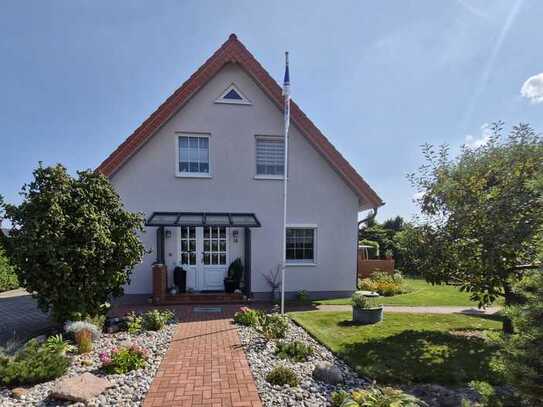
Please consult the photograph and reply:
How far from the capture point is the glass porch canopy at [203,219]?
11258 mm

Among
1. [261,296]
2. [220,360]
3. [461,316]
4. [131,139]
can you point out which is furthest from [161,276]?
[461,316]

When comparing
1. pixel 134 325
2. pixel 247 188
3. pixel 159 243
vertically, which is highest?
pixel 247 188

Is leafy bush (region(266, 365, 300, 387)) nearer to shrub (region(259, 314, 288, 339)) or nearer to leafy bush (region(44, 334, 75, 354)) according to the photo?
shrub (region(259, 314, 288, 339))

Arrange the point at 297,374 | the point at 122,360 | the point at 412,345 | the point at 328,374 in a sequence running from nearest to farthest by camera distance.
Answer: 1. the point at 328,374
2. the point at 297,374
3. the point at 122,360
4. the point at 412,345

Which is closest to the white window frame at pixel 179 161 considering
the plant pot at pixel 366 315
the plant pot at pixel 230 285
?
the plant pot at pixel 230 285

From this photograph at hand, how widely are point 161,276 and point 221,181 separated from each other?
3.99 metres

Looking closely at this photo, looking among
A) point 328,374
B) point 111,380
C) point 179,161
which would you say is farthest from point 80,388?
point 179,161

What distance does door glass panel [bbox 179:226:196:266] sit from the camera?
12.2 m

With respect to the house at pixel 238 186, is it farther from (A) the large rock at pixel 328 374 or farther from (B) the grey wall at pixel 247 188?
(A) the large rock at pixel 328 374

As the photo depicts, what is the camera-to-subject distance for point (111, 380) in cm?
505

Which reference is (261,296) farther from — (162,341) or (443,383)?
(443,383)

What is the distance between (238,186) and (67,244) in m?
6.33

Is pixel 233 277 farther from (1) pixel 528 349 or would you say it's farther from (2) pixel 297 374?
(1) pixel 528 349

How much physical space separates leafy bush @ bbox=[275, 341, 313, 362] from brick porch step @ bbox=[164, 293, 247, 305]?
215 inches
